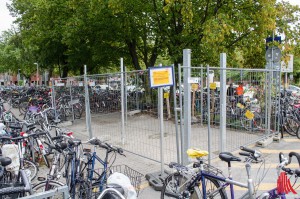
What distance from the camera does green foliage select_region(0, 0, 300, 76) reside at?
9383 mm

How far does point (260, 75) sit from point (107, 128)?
452 cm

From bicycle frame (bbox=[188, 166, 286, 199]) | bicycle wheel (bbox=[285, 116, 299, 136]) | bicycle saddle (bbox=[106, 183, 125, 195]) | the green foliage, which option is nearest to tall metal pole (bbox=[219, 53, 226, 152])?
bicycle frame (bbox=[188, 166, 286, 199])

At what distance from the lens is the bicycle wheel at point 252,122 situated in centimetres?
643

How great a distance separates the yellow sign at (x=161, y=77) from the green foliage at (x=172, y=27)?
477 cm

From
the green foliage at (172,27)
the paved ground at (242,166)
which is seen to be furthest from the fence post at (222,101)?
the green foliage at (172,27)

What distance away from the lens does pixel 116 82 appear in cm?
741

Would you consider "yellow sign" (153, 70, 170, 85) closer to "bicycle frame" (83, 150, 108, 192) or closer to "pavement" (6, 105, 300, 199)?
"bicycle frame" (83, 150, 108, 192)

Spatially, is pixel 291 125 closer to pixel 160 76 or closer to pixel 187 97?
pixel 187 97

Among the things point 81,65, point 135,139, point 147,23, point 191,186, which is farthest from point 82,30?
point 191,186

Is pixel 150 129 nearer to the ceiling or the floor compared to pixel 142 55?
nearer to the floor

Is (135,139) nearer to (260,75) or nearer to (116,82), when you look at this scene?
(116,82)

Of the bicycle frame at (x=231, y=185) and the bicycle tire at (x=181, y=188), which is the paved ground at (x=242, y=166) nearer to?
the bicycle tire at (x=181, y=188)

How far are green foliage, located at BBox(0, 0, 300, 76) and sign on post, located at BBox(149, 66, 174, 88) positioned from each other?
4.72 m

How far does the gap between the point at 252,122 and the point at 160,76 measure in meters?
3.56
